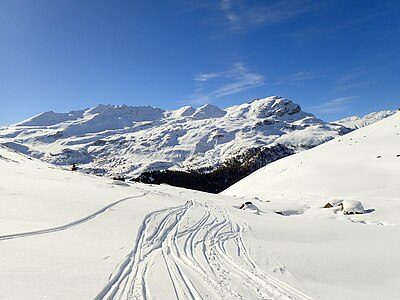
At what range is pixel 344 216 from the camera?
86.6 feet

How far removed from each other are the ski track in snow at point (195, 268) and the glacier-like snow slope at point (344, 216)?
65.9 inches

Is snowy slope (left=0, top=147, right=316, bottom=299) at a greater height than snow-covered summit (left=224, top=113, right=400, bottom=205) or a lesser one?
lesser

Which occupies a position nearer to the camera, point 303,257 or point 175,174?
point 303,257

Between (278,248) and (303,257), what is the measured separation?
4.79 feet

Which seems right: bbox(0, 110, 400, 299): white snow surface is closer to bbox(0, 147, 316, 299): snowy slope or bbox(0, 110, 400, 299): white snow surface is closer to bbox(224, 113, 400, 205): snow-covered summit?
bbox(0, 147, 316, 299): snowy slope

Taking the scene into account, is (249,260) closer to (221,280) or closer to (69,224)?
(221,280)

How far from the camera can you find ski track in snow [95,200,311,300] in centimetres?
798

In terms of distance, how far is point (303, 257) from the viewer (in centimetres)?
1249

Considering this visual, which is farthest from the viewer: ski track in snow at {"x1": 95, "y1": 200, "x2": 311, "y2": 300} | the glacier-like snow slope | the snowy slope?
the glacier-like snow slope

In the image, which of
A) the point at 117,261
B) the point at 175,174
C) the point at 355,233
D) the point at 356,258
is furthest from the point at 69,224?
the point at 175,174

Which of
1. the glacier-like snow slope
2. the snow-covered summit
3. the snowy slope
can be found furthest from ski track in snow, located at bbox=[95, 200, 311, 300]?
the snow-covered summit

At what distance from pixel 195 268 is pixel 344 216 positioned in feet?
68.1

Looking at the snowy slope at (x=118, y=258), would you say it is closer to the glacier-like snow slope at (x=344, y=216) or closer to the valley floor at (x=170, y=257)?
the valley floor at (x=170, y=257)

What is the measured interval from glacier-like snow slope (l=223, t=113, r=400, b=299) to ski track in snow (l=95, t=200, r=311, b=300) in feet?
5.50
